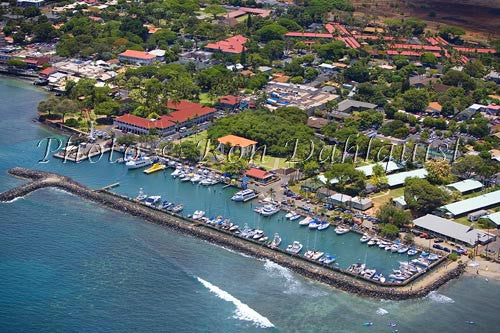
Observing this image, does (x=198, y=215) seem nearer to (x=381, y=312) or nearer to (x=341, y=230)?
(x=341, y=230)

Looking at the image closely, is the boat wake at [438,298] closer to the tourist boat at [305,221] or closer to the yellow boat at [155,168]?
the tourist boat at [305,221]

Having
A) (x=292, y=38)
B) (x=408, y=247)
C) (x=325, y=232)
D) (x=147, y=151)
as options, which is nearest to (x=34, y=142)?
(x=147, y=151)

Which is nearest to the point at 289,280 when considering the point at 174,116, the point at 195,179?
the point at 195,179

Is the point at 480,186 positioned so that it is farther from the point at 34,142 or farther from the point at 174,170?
the point at 34,142

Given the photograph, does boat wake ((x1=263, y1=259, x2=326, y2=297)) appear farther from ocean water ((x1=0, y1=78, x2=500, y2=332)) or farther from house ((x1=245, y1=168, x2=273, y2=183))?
house ((x1=245, y1=168, x2=273, y2=183))

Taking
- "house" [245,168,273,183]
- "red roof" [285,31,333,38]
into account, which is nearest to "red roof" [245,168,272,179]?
"house" [245,168,273,183]

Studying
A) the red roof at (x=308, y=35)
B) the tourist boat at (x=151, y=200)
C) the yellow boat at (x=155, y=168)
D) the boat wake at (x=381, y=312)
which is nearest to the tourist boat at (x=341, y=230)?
the boat wake at (x=381, y=312)
